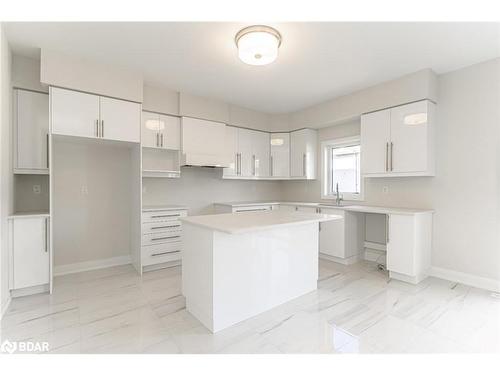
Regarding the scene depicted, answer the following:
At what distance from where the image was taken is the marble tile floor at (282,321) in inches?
69.1

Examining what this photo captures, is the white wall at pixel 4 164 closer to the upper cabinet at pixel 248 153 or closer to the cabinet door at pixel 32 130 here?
the cabinet door at pixel 32 130

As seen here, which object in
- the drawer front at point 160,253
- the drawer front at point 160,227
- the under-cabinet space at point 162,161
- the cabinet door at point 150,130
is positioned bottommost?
the drawer front at point 160,253

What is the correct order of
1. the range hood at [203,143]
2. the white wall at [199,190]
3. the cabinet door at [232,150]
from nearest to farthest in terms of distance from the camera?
the range hood at [203,143]
the white wall at [199,190]
the cabinet door at [232,150]

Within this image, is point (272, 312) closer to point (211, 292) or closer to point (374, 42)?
point (211, 292)

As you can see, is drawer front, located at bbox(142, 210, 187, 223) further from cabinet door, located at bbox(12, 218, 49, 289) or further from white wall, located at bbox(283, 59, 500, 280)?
white wall, located at bbox(283, 59, 500, 280)

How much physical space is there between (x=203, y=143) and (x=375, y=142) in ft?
8.50

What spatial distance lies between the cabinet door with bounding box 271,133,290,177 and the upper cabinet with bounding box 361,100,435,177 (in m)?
1.54

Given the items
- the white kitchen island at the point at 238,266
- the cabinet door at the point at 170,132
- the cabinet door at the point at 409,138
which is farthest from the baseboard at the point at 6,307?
the cabinet door at the point at 409,138

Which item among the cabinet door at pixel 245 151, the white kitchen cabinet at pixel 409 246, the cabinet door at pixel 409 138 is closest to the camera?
the white kitchen cabinet at pixel 409 246

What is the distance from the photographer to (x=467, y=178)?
2887mm

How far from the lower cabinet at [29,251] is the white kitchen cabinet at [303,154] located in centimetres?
379

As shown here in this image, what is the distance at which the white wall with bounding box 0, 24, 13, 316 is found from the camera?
2.22 metres
